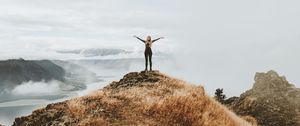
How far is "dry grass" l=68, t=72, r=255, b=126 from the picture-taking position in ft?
66.7

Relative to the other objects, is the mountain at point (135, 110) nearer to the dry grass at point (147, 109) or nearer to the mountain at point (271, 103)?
the dry grass at point (147, 109)

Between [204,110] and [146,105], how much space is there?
10.6 ft

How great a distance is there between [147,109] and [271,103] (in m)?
32.1

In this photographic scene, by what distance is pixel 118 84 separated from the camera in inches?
1147

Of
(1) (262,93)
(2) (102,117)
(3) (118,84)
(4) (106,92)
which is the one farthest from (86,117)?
(1) (262,93)

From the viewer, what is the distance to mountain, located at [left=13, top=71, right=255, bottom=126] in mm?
20375

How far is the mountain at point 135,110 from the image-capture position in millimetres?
20375

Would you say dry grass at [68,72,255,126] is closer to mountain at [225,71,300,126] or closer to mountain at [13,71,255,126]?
mountain at [13,71,255,126]

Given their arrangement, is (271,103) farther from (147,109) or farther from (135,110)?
(135,110)

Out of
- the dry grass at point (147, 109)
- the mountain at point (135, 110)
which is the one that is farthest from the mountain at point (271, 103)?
the dry grass at point (147, 109)

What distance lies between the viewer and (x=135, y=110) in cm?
2166

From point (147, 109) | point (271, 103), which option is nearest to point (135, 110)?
point (147, 109)

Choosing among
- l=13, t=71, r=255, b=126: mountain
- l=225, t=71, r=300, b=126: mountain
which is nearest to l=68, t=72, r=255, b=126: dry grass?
l=13, t=71, r=255, b=126: mountain

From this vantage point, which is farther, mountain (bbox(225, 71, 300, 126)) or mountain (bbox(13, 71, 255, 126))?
mountain (bbox(225, 71, 300, 126))
